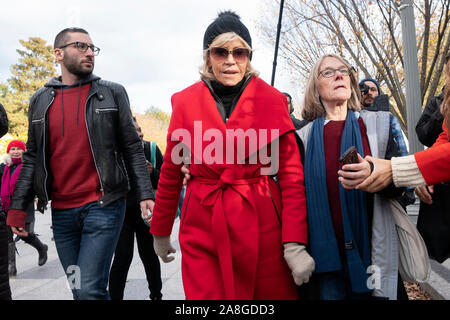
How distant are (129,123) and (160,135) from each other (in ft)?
236

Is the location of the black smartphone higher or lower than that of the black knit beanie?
lower

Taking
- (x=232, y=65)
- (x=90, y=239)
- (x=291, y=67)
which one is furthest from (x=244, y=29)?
(x=291, y=67)

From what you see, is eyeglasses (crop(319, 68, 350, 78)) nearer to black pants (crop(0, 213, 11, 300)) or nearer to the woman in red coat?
the woman in red coat

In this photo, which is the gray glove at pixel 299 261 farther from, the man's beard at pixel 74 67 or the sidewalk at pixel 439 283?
the sidewalk at pixel 439 283

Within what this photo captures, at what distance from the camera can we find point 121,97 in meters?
2.86

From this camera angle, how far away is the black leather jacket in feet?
8.66

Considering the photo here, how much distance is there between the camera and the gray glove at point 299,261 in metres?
1.85

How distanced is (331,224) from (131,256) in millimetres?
2230

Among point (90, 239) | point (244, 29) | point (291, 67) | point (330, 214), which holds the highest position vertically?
point (291, 67)

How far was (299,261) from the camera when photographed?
187cm

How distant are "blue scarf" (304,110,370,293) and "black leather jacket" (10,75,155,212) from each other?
1232 millimetres

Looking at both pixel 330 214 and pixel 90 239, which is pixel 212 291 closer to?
pixel 330 214

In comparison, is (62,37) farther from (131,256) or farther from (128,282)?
(128,282)

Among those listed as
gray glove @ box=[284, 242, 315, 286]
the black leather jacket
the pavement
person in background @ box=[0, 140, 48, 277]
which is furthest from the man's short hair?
person in background @ box=[0, 140, 48, 277]
